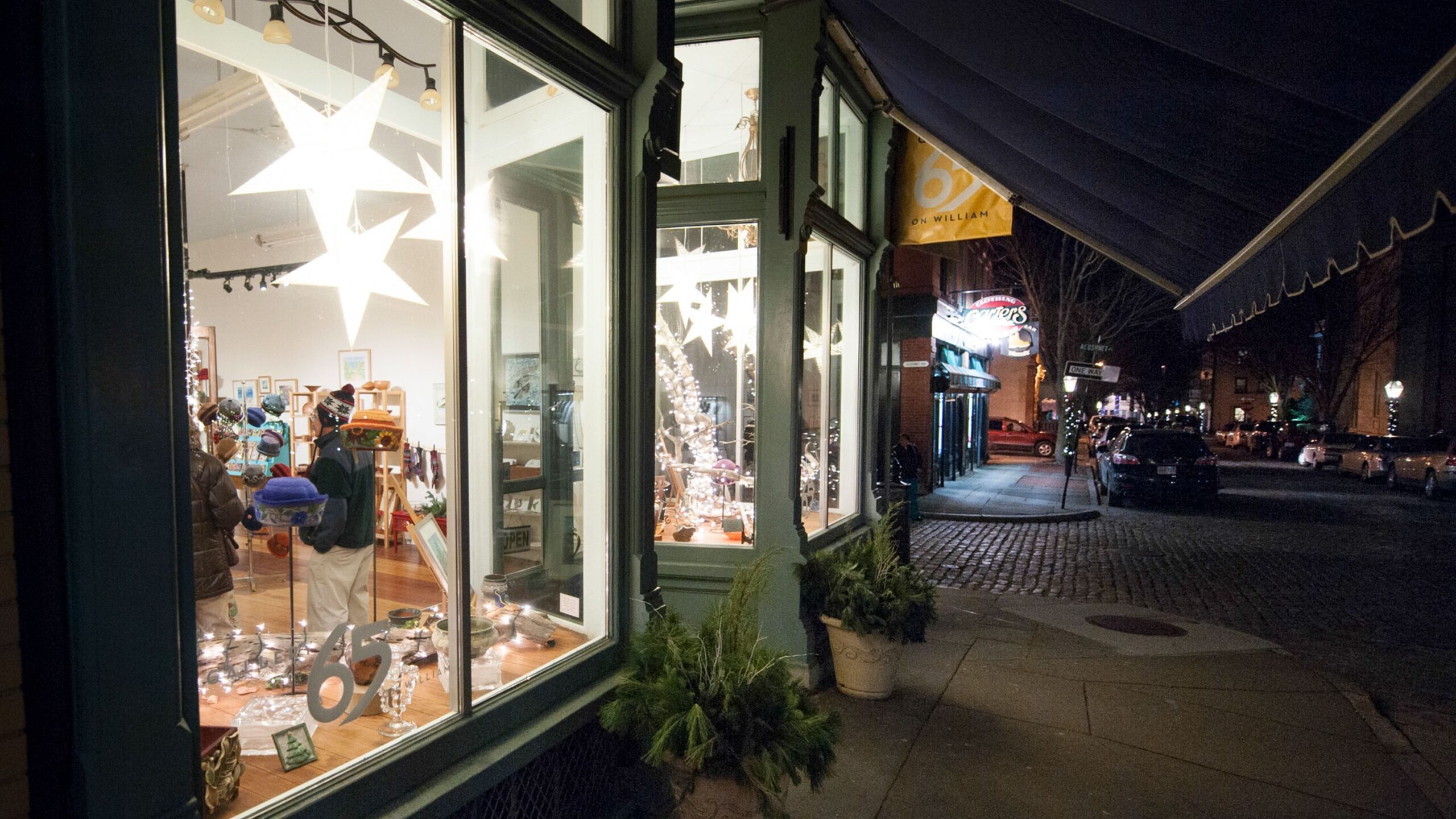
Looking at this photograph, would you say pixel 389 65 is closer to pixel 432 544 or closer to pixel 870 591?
pixel 432 544

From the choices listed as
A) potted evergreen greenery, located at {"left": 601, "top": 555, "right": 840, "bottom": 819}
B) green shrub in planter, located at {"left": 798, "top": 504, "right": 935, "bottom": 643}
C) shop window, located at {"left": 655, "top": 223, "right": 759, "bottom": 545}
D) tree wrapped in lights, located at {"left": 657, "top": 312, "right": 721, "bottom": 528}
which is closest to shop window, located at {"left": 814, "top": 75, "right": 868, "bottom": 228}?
shop window, located at {"left": 655, "top": 223, "right": 759, "bottom": 545}

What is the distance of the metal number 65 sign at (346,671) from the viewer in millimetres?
2789

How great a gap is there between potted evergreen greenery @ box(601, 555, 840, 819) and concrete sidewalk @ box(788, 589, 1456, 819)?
69 cm

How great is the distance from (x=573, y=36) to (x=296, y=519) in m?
2.53

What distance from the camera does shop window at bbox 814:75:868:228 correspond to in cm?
709

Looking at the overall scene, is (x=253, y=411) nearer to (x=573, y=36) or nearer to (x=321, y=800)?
(x=321, y=800)

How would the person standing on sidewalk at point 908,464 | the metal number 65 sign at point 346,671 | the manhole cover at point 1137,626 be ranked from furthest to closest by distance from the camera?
the person standing on sidewalk at point 908,464 < the manhole cover at point 1137,626 < the metal number 65 sign at point 346,671

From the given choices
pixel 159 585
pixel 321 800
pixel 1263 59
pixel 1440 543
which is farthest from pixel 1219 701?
pixel 1440 543

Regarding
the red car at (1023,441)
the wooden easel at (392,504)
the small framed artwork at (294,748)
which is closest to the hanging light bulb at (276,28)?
the wooden easel at (392,504)

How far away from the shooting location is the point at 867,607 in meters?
5.38

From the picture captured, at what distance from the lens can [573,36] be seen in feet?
11.4

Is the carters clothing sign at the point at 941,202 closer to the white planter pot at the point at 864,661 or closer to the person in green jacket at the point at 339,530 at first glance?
the white planter pot at the point at 864,661

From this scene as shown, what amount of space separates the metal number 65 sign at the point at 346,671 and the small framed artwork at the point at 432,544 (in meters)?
0.36

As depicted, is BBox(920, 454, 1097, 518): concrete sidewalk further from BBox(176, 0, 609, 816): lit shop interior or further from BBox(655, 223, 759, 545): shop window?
BBox(176, 0, 609, 816): lit shop interior
